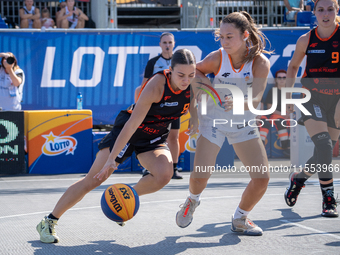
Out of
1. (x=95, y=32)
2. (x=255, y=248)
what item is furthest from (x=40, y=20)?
(x=255, y=248)

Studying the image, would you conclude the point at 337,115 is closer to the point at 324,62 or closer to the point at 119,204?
the point at 324,62

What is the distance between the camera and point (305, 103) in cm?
509

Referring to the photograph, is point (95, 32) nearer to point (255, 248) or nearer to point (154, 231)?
point (154, 231)

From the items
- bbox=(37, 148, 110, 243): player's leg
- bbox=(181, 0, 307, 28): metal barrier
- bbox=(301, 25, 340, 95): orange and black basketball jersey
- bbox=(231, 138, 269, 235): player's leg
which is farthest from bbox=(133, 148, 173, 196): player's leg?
bbox=(181, 0, 307, 28): metal barrier

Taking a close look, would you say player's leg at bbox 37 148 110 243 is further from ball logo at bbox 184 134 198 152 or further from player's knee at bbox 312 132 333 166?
ball logo at bbox 184 134 198 152

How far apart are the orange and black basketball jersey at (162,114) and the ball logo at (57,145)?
475 cm

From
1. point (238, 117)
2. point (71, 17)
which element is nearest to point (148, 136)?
point (238, 117)

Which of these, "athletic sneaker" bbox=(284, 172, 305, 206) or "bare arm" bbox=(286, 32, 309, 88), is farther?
"athletic sneaker" bbox=(284, 172, 305, 206)

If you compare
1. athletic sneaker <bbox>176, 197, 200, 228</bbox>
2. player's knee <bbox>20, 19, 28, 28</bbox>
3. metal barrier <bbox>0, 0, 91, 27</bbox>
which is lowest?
athletic sneaker <bbox>176, 197, 200, 228</bbox>

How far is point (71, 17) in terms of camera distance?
488 inches

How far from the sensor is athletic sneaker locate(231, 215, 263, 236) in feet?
13.6

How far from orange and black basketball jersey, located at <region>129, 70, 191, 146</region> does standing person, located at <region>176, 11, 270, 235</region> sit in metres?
0.28

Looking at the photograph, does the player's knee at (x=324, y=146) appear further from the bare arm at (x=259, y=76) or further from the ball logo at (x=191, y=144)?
the ball logo at (x=191, y=144)

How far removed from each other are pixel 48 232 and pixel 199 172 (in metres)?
1.43
